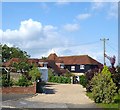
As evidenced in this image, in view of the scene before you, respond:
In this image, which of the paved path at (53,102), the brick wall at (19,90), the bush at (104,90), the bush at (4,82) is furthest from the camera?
the bush at (4,82)

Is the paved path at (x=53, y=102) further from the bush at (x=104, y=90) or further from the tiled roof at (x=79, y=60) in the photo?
the tiled roof at (x=79, y=60)

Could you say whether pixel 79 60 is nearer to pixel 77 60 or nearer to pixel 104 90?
pixel 77 60

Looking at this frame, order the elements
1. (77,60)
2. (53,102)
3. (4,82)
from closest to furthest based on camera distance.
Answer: (53,102)
(4,82)
(77,60)

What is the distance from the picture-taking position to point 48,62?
76312 millimetres

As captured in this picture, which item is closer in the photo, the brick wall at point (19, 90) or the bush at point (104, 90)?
the bush at point (104, 90)

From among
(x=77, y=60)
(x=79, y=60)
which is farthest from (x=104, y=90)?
(x=77, y=60)

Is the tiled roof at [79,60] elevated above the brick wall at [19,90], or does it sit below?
above

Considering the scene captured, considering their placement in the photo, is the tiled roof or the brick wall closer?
the brick wall

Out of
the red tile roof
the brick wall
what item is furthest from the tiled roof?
the brick wall

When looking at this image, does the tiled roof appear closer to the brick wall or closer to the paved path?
the brick wall

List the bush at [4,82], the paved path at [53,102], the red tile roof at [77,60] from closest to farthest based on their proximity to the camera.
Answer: the paved path at [53,102]
the bush at [4,82]
the red tile roof at [77,60]

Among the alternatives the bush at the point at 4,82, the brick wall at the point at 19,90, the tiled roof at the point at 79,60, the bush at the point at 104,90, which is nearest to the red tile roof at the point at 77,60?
the tiled roof at the point at 79,60

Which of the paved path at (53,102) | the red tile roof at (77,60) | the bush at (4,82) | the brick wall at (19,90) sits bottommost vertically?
the paved path at (53,102)

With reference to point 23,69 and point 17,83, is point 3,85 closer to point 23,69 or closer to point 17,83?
point 17,83
